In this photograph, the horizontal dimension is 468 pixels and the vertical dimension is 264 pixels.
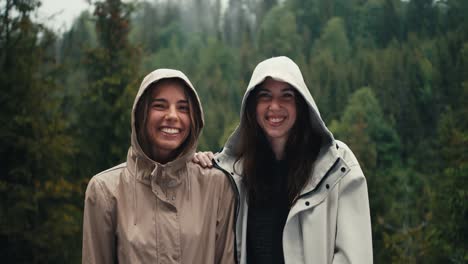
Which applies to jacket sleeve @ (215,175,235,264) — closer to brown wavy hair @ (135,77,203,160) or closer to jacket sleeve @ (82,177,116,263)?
brown wavy hair @ (135,77,203,160)

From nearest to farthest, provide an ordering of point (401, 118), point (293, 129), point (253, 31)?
1. point (293, 129)
2. point (401, 118)
3. point (253, 31)

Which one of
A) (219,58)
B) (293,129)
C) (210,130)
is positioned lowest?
(210,130)

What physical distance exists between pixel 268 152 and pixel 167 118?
32.5 inches

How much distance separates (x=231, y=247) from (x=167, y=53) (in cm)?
7810

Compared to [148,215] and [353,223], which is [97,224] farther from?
[353,223]

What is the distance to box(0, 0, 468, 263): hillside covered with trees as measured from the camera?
11.9 metres

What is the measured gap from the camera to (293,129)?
3951mm

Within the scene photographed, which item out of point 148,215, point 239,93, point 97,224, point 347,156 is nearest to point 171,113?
point 148,215

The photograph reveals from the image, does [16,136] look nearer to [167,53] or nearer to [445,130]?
[445,130]

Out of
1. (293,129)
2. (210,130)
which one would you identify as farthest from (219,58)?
(293,129)

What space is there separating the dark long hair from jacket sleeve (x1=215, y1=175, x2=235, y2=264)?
18 cm

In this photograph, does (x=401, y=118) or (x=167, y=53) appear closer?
(x=401, y=118)

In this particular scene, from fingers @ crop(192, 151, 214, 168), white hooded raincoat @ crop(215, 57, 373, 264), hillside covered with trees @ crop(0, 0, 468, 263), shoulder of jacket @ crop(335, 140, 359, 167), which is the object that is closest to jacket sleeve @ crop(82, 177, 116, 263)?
fingers @ crop(192, 151, 214, 168)

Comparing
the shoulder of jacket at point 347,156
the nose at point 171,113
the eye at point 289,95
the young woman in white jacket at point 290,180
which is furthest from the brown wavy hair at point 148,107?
the shoulder of jacket at point 347,156
